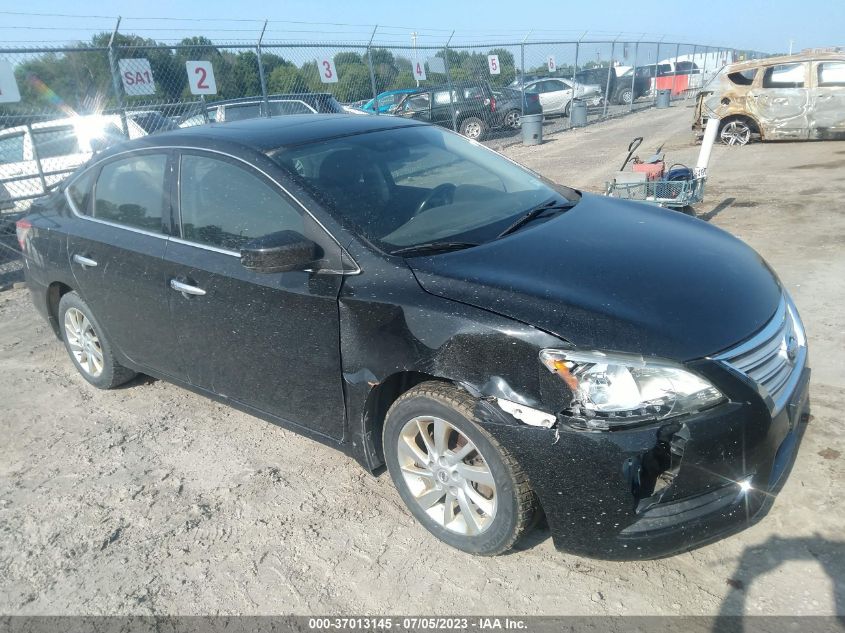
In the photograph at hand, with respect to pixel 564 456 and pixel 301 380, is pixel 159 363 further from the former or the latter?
pixel 564 456

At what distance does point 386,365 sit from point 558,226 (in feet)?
3.65

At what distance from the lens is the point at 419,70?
56.9ft

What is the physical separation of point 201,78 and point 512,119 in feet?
35.1

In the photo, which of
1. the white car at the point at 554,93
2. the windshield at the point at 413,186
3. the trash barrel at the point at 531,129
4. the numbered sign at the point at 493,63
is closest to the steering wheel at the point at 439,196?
the windshield at the point at 413,186

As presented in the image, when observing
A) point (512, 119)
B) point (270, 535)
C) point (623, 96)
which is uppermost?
point (270, 535)

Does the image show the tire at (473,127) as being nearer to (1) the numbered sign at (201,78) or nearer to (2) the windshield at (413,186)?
(1) the numbered sign at (201,78)

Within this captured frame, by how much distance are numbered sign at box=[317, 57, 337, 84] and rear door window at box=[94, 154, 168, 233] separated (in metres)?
10.3

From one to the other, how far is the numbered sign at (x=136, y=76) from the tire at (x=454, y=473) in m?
9.37

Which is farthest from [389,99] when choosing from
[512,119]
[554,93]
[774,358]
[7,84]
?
[774,358]

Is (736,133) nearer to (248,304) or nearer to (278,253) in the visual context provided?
(248,304)

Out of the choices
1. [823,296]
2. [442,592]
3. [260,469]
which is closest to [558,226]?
[442,592]

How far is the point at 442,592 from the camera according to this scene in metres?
2.69

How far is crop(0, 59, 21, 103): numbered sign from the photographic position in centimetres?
877

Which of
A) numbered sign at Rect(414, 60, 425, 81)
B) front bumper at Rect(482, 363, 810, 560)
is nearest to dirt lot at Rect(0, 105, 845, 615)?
front bumper at Rect(482, 363, 810, 560)
